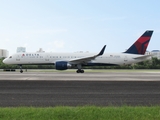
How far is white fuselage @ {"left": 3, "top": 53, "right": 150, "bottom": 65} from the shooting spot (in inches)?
1652

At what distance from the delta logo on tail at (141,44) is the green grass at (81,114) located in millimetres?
36914

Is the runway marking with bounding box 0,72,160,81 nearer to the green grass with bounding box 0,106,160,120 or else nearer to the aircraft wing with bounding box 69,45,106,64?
the aircraft wing with bounding box 69,45,106,64

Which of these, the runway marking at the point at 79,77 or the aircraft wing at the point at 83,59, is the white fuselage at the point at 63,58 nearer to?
the aircraft wing at the point at 83,59

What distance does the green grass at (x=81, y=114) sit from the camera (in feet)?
24.8

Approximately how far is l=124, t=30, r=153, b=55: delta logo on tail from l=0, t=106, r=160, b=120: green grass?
121 feet

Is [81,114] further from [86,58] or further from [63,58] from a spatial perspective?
[63,58]

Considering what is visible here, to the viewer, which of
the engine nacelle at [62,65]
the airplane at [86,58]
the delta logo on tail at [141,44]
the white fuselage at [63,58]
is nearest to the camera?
the engine nacelle at [62,65]

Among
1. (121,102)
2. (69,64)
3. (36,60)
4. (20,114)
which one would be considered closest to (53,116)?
(20,114)

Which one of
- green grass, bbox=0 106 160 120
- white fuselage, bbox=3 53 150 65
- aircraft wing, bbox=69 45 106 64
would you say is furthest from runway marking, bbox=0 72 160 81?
green grass, bbox=0 106 160 120

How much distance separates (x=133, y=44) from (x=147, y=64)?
26434mm

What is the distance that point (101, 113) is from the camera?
A: 318 inches

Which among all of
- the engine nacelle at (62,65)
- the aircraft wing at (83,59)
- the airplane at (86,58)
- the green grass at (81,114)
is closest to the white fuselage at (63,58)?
the airplane at (86,58)

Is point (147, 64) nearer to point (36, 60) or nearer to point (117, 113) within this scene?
point (36, 60)

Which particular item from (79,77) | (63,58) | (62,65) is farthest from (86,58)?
(79,77)
